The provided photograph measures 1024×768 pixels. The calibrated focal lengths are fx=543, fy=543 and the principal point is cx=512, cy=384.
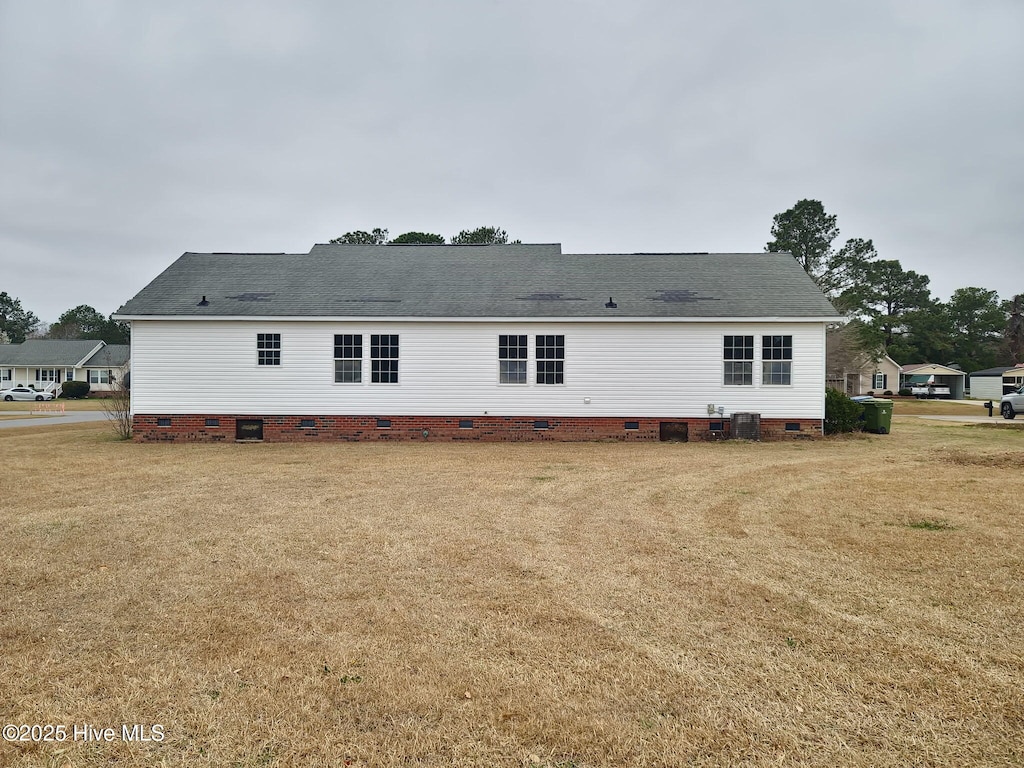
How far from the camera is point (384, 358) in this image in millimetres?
16641

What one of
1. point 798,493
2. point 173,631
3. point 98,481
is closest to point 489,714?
point 173,631

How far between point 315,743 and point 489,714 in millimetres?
868

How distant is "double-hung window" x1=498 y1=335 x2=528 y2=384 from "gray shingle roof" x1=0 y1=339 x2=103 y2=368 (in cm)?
5537

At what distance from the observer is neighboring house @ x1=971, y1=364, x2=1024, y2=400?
45.6 m

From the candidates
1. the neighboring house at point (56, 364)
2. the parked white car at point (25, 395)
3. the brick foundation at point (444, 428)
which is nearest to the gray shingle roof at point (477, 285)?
the brick foundation at point (444, 428)

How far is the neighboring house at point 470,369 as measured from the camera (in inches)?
647

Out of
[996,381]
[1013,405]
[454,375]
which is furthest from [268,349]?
[996,381]

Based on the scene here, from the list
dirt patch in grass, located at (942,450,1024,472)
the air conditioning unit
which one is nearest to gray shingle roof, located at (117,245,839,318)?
the air conditioning unit

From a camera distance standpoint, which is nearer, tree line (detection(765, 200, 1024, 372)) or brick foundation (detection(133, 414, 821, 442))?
brick foundation (detection(133, 414, 821, 442))

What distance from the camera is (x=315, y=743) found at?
2.65m

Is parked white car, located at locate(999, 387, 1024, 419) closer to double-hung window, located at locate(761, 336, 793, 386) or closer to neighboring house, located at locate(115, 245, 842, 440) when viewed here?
neighboring house, located at locate(115, 245, 842, 440)

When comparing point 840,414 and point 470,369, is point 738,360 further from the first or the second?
point 470,369

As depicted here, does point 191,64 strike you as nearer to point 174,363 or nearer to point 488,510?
point 174,363

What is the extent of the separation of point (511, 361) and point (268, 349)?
24.5ft
